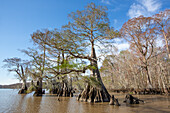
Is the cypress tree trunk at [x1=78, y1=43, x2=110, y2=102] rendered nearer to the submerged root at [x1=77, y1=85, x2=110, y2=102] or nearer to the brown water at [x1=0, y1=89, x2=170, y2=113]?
the submerged root at [x1=77, y1=85, x2=110, y2=102]

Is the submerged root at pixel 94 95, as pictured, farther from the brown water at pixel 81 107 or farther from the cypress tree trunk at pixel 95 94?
the brown water at pixel 81 107

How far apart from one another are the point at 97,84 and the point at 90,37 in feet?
16.6

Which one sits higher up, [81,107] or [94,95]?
[94,95]

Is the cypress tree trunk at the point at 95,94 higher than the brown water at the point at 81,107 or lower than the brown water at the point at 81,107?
higher

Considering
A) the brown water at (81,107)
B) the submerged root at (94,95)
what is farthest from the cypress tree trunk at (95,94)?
the brown water at (81,107)

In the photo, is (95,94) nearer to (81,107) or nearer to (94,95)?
(94,95)

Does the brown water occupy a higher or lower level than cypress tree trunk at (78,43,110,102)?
lower

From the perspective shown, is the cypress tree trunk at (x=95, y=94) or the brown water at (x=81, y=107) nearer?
the brown water at (x=81, y=107)

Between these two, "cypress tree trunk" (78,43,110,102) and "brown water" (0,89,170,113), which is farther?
"cypress tree trunk" (78,43,110,102)

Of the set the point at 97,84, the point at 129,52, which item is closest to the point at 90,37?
the point at 97,84

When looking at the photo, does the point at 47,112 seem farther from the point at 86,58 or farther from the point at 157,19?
the point at 157,19

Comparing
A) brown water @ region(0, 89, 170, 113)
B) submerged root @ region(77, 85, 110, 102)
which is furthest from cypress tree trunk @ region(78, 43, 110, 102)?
brown water @ region(0, 89, 170, 113)

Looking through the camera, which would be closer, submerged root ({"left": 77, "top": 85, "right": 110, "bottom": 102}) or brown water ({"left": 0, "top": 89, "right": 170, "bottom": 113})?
brown water ({"left": 0, "top": 89, "right": 170, "bottom": 113})

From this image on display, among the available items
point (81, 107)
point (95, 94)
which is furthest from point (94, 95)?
point (81, 107)
